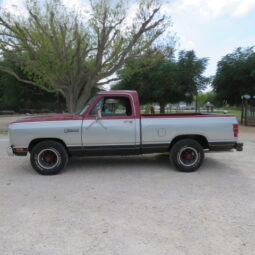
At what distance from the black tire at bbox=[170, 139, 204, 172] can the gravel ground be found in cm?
18

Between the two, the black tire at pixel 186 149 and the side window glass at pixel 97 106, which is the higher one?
the side window glass at pixel 97 106

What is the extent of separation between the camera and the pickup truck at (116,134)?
533 cm

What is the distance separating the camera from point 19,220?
3.32 meters

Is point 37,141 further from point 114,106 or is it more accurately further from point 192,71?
point 192,71

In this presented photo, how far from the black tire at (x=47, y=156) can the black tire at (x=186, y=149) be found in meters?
2.58

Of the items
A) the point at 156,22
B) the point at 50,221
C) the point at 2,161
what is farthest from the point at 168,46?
the point at 50,221

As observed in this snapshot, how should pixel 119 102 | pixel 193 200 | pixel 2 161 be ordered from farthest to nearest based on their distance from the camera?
pixel 2 161 → pixel 119 102 → pixel 193 200

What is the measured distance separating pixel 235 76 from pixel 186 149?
49.6ft

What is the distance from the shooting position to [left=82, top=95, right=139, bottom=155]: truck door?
213 inches

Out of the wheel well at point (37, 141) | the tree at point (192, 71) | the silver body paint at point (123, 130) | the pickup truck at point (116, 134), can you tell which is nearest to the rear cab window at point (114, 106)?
the pickup truck at point (116, 134)

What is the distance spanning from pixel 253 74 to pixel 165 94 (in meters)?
7.45

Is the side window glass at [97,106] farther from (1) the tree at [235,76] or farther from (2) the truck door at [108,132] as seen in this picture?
(1) the tree at [235,76]

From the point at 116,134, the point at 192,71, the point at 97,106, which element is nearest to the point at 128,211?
the point at 116,134

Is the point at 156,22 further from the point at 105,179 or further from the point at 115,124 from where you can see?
the point at 105,179
